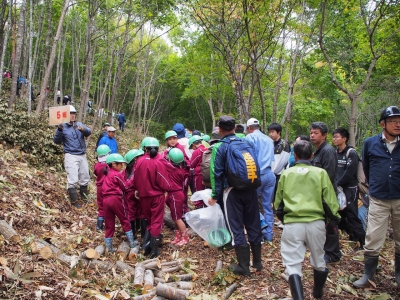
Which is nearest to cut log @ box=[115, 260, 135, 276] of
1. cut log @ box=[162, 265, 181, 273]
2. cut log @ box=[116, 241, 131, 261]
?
cut log @ box=[116, 241, 131, 261]

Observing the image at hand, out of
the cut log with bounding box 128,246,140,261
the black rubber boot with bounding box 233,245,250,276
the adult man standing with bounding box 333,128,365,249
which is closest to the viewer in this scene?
the black rubber boot with bounding box 233,245,250,276

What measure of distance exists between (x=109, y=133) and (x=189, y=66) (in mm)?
9273

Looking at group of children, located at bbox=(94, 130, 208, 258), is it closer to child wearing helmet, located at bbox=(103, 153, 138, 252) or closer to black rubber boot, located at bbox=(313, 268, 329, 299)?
child wearing helmet, located at bbox=(103, 153, 138, 252)

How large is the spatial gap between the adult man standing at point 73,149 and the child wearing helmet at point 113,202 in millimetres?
2053

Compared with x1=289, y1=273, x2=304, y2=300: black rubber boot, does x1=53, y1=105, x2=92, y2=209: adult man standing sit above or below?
above

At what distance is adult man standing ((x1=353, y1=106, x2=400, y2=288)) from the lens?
3.86 metres

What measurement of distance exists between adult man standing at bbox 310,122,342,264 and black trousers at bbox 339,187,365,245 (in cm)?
74

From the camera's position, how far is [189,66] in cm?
1667

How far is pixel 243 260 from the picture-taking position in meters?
4.18

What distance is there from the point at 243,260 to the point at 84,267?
2.13 meters

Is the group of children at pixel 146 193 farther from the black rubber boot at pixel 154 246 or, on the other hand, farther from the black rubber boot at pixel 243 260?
the black rubber boot at pixel 243 260

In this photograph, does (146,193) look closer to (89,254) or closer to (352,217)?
(89,254)

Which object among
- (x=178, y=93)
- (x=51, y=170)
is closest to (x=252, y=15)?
(x=51, y=170)

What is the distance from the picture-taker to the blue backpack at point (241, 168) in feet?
13.4
